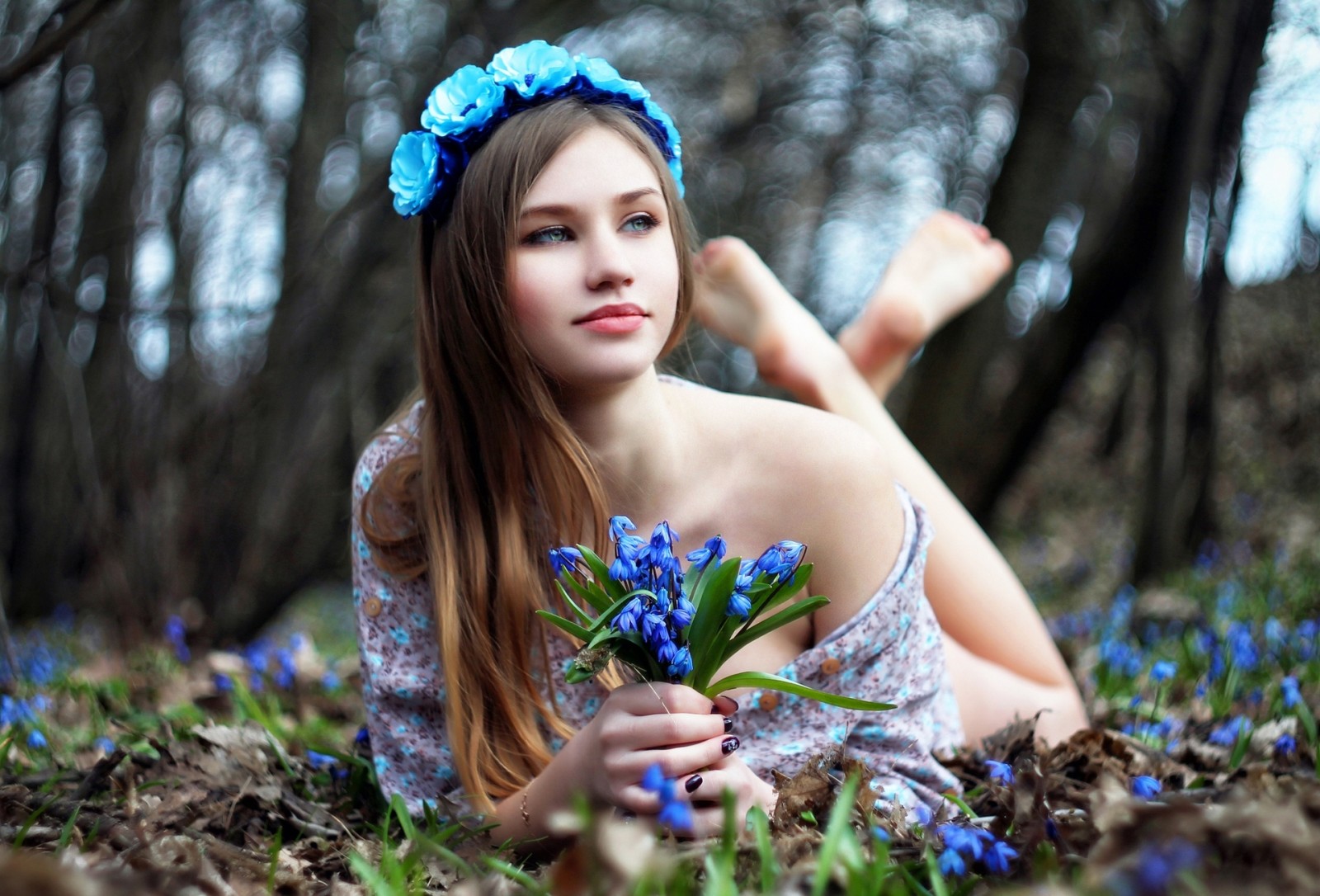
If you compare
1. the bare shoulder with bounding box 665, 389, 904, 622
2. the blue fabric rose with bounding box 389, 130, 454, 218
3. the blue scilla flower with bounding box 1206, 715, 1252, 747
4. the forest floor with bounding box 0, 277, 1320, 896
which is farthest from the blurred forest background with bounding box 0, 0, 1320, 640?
the blue scilla flower with bounding box 1206, 715, 1252, 747

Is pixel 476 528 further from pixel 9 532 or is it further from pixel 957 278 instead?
pixel 9 532

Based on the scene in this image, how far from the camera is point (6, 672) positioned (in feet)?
11.5

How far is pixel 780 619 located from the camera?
63.5 inches

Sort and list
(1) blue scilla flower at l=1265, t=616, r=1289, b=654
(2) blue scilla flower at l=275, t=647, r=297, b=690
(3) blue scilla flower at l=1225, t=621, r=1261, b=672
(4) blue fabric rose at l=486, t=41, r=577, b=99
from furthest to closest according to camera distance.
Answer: (2) blue scilla flower at l=275, t=647, r=297, b=690, (1) blue scilla flower at l=1265, t=616, r=1289, b=654, (3) blue scilla flower at l=1225, t=621, r=1261, b=672, (4) blue fabric rose at l=486, t=41, r=577, b=99

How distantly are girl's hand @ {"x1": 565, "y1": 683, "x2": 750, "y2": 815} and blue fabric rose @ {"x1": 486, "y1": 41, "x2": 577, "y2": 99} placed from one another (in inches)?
49.8

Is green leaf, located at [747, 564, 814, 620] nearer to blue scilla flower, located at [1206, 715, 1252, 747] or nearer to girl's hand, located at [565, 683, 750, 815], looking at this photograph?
girl's hand, located at [565, 683, 750, 815]

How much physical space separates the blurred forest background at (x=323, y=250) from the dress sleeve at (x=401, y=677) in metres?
1.31

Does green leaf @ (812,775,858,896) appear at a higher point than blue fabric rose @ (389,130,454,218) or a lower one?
lower

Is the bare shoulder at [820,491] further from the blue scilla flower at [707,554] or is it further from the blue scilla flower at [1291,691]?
the blue scilla flower at [1291,691]

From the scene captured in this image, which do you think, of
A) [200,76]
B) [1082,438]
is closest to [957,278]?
[200,76]

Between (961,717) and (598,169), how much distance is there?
1.77 m

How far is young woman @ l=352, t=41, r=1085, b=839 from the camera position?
6.88ft

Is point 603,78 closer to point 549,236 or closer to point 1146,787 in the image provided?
point 549,236

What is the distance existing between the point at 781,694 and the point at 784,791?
1.92 ft
